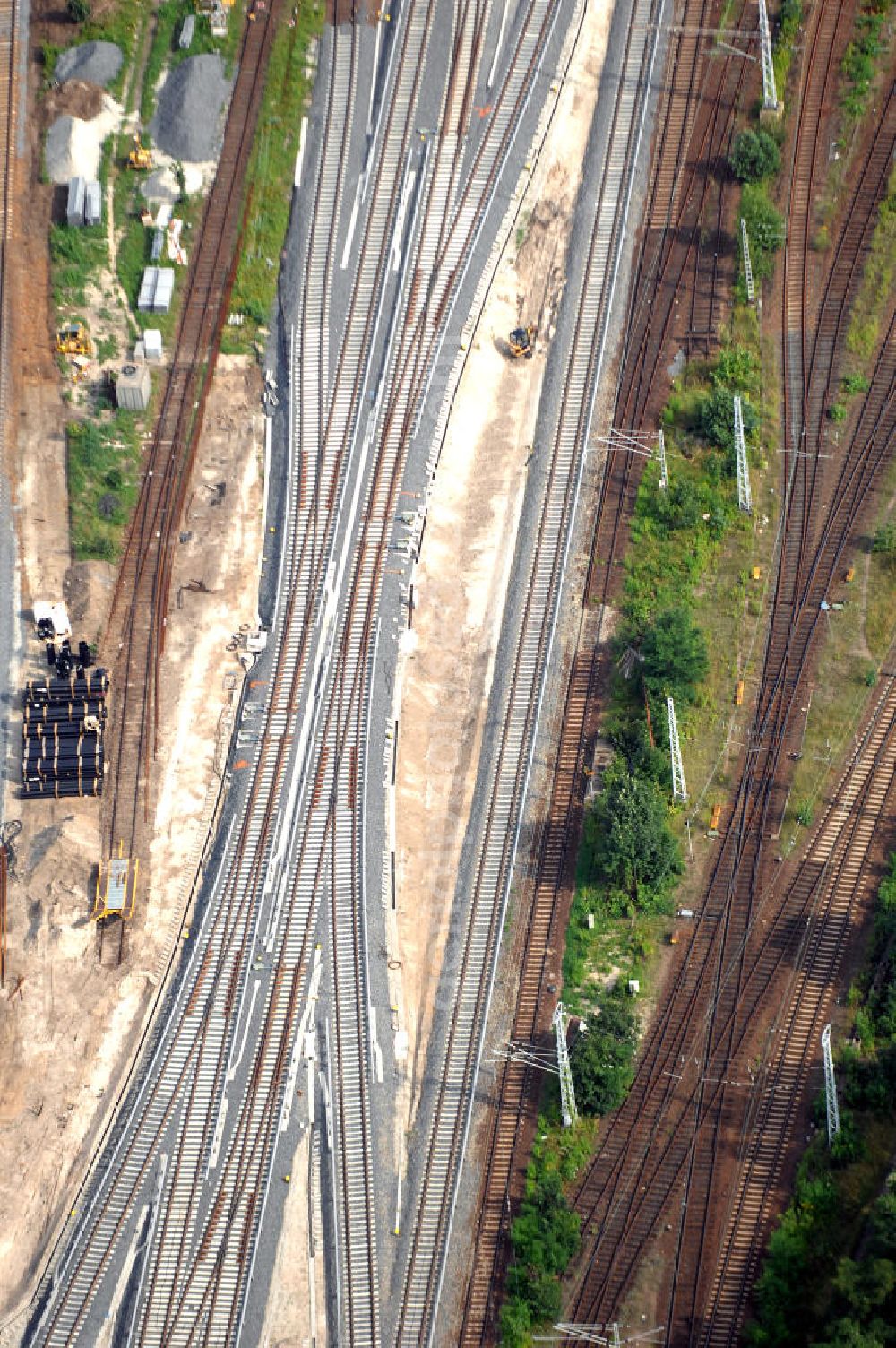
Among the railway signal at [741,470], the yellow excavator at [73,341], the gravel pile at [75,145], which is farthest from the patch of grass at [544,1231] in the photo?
the gravel pile at [75,145]

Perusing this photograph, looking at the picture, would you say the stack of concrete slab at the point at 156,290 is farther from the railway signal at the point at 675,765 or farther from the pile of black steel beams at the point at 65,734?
the railway signal at the point at 675,765

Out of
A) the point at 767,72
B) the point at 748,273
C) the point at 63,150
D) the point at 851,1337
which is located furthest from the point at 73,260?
the point at 851,1337

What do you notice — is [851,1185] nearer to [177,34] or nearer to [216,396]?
[216,396]

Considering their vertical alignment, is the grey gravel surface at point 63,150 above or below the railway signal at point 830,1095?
above

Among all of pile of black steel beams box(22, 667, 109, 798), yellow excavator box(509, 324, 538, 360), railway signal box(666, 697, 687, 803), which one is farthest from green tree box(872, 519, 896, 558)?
pile of black steel beams box(22, 667, 109, 798)

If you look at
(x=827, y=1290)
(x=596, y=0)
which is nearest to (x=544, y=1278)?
(x=827, y=1290)

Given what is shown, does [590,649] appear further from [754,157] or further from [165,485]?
[754,157]

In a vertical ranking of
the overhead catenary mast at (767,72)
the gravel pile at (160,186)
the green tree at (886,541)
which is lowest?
the green tree at (886,541)
